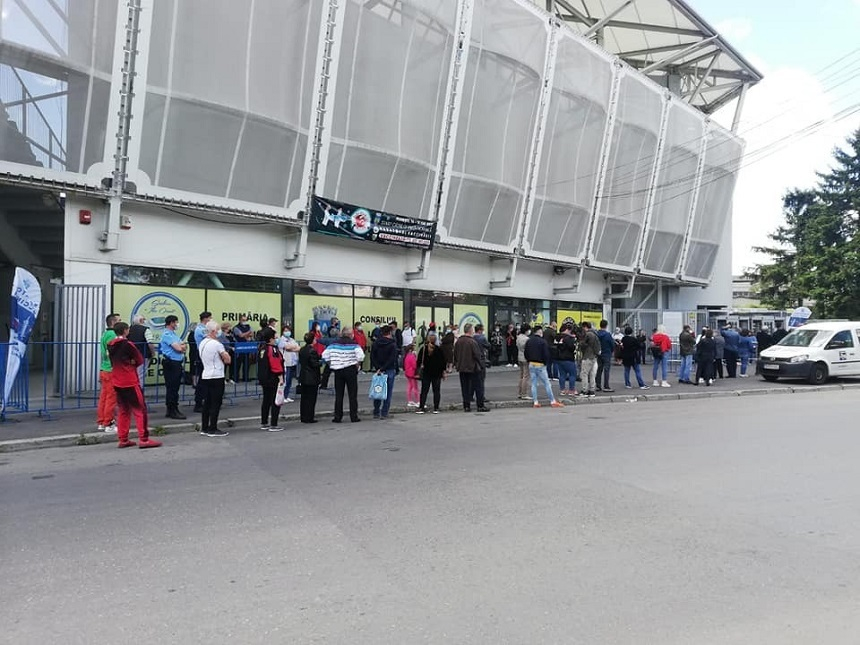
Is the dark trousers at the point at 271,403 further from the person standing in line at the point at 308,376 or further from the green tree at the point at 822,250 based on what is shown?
the green tree at the point at 822,250

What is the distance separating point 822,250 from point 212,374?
41249mm

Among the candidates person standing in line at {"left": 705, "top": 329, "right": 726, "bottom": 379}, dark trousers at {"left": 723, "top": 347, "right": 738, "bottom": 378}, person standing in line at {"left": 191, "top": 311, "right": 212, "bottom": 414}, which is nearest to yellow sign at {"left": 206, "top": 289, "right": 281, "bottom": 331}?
person standing in line at {"left": 191, "top": 311, "right": 212, "bottom": 414}

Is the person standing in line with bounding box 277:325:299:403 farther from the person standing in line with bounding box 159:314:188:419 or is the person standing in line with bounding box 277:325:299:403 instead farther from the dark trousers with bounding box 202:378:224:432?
the dark trousers with bounding box 202:378:224:432

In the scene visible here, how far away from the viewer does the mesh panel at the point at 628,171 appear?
87.1 feet

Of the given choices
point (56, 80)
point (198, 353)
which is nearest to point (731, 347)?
point (198, 353)

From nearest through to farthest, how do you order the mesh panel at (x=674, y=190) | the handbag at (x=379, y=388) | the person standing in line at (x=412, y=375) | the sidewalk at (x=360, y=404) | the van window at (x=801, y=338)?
1. the sidewalk at (x=360, y=404)
2. the handbag at (x=379, y=388)
3. the person standing in line at (x=412, y=375)
4. the van window at (x=801, y=338)
5. the mesh panel at (x=674, y=190)

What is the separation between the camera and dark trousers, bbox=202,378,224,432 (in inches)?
372

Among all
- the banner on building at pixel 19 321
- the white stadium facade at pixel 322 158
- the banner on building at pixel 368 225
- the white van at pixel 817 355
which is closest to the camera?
the banner on building at pixel 19 321

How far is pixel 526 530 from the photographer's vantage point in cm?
496

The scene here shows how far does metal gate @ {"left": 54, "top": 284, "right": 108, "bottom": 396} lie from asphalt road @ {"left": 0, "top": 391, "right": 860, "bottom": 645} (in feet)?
10.5

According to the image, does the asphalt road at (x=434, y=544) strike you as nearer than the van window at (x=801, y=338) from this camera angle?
Yes

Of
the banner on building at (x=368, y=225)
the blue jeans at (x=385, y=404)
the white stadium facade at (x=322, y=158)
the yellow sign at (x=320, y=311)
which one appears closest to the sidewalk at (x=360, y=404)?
the blue jeans at (x=385, y=404)

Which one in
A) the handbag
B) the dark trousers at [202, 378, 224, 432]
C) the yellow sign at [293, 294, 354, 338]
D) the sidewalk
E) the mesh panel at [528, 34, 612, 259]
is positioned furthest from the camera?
the mesh panel at [528, 34, 612, 259]

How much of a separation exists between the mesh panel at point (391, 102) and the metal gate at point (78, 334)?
274 inches
